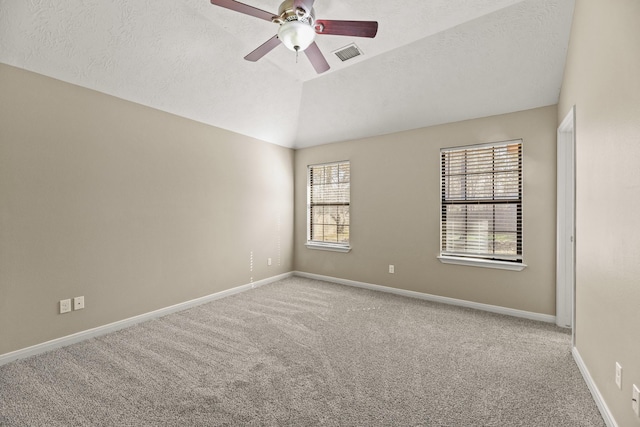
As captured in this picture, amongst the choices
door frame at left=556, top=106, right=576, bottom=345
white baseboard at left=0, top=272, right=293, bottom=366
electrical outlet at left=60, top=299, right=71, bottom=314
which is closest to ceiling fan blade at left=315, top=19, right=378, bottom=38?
door frame at left=556, top=106, right=576, bottom=345

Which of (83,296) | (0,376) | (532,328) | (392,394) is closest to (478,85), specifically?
(532,328)

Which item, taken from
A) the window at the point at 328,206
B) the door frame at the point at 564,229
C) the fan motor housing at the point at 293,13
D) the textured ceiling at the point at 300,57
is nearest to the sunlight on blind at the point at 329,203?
the window at the point at 328,206

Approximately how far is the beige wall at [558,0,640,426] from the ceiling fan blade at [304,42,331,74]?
6.25 ft

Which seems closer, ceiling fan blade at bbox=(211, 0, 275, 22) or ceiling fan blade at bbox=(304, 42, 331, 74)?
ceiling fan blade at bbox=(211, 0, 275, 22)

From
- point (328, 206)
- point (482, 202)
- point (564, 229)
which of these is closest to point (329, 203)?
point (328, 206)

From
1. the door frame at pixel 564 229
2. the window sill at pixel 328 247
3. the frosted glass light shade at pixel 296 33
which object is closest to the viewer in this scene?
the frosted glass light shade at pixel 296 33

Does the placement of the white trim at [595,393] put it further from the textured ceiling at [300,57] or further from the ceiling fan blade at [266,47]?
the ceiling fan blade at [266,47]

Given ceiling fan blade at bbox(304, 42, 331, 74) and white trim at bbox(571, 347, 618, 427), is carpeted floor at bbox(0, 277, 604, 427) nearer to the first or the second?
white trim at bbox(571, 347, 618, 427)

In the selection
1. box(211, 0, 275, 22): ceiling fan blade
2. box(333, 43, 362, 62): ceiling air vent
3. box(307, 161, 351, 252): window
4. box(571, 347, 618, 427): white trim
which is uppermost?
box(333, 43, 362, 62): ceiling air vent

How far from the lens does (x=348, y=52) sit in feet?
10.9

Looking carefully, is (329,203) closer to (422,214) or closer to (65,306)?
(422,214)

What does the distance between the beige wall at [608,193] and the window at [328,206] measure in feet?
10.2

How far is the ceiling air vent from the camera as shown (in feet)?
10.5

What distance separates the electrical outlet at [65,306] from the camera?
2676mm
